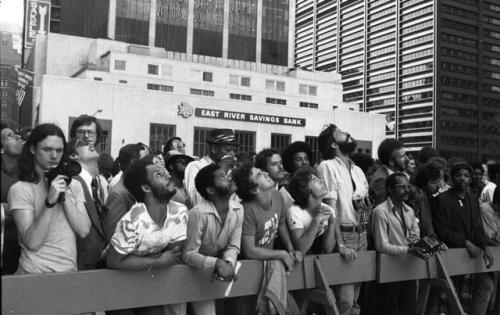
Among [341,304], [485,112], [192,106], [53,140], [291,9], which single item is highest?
[291,9]

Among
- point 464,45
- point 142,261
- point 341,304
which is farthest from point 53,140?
point 464,45

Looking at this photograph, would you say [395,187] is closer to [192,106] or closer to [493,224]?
[493,224]

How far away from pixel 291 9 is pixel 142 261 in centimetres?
7595

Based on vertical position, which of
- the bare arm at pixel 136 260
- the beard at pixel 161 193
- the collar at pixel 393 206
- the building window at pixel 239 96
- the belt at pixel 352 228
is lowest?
the bare arm at pixel 136 260

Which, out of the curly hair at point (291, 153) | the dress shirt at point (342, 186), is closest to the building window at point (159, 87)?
the curly hair at point (291, 153)

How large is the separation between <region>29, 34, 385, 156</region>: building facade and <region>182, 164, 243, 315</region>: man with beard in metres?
30.8

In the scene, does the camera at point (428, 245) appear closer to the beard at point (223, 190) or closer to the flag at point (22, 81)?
the beard at point (223, 190)

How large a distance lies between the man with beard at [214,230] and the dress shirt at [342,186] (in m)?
1.39

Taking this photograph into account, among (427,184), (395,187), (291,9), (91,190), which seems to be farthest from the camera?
(291,9)

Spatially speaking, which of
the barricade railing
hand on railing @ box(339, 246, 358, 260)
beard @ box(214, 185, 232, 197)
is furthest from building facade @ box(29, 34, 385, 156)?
beard @ box(214, 185, 232, 197)

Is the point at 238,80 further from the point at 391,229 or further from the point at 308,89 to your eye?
the point at 391,229

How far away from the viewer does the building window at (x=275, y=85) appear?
60.5 meters

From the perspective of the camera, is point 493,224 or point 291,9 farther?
point 291,9

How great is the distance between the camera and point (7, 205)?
10.3 feet
